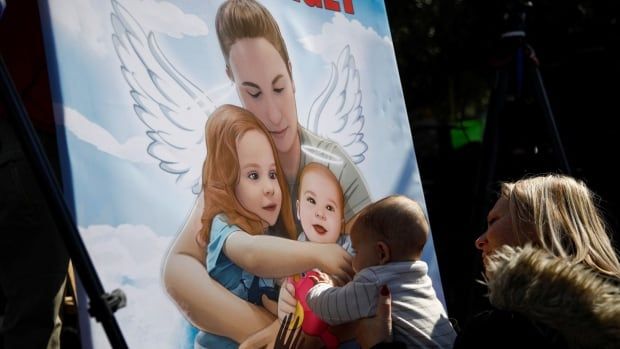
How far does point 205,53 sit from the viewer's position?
1779mm

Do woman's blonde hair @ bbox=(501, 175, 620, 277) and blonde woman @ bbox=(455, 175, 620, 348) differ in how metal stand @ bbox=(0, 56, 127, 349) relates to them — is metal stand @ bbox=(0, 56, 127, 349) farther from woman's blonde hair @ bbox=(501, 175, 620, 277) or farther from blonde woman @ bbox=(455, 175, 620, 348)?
woman's blonde hair @ bbox=(501, 175, 620, 277)

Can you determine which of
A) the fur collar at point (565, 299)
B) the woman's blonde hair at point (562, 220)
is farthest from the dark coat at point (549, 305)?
the woman's blonde hair at point (562, 220)

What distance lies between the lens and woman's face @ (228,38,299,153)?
6.08ft

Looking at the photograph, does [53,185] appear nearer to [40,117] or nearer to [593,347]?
[40,117]

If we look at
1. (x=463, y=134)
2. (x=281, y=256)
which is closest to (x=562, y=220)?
(x=281, y=256)

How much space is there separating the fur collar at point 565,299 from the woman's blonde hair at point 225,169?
609 millimetres

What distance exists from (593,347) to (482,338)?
0.19 meters

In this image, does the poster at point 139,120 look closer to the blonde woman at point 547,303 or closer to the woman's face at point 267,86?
the woman's face at point 267,86

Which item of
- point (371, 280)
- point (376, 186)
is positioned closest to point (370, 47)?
point (376, 186)

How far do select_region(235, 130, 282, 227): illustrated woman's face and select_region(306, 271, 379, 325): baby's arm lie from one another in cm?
20

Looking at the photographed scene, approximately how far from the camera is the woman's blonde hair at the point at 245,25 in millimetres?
1829

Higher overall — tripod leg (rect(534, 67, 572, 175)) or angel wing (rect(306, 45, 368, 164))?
angel wing (rect(306, 45, 368, 164))

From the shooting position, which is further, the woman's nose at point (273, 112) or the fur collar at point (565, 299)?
the woman's nose at point (273, 112)

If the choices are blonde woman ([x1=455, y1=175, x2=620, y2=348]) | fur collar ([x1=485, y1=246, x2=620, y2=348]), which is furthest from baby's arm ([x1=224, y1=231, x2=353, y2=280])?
fur collar ([x1=485, y1=246, x2=620, y2=348])
